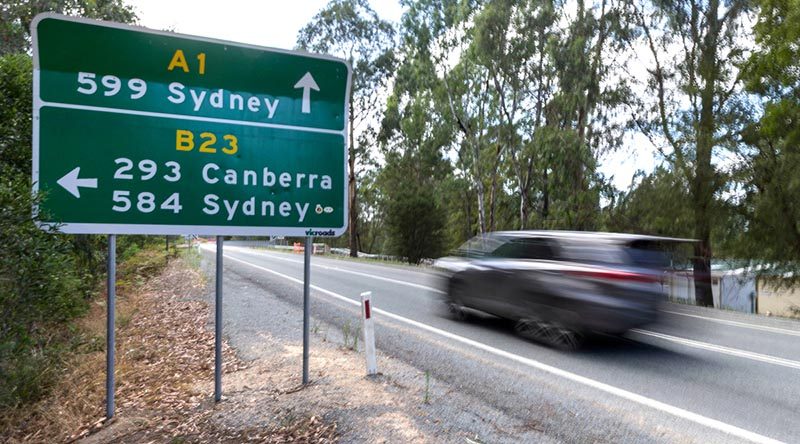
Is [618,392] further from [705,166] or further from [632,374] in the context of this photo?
[705,166]

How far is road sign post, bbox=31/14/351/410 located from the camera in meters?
4.30

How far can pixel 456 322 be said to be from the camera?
364 inches

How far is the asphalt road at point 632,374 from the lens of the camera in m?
4.55

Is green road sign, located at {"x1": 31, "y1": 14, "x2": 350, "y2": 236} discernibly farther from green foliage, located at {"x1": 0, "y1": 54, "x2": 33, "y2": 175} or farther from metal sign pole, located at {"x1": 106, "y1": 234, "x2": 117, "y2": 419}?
green foliage, located at {"x1": 0, "y1": 54, "x2": 33, "y2": 175}

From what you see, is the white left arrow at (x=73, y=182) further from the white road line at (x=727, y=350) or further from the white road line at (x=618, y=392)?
the white road line at (x=727, y=350)

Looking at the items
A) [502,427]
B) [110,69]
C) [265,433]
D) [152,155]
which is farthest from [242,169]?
[502,427]

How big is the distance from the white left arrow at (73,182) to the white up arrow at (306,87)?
198 centimetres

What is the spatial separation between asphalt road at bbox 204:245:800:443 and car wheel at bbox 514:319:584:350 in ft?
0.54

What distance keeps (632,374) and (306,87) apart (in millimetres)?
4768

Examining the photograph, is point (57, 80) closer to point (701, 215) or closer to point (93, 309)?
point (93, 309)

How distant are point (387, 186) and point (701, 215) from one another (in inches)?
1269

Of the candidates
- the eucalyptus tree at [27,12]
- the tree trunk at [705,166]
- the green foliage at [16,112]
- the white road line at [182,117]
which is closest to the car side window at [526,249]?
the white road line at [182,117]

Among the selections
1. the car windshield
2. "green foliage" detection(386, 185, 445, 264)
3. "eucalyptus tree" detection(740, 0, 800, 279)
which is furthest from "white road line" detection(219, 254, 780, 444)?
"green foliage" detection(386, 185, 445, 264)

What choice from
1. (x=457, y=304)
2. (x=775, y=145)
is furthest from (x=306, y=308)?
(x=775, y=145)
